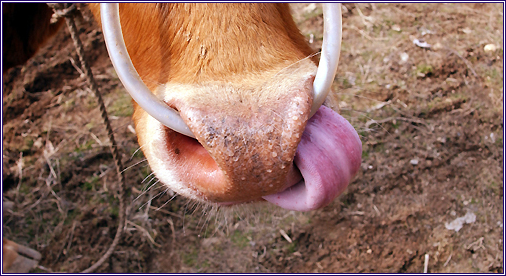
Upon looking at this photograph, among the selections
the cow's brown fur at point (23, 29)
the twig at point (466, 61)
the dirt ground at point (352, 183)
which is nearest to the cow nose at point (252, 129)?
the dirt ground at point (352, 183)

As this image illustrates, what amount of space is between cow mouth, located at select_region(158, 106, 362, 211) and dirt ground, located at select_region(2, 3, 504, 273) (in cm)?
94

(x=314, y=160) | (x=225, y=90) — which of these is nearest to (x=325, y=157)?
(x=314, y=160)

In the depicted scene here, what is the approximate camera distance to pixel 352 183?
2.91 metres

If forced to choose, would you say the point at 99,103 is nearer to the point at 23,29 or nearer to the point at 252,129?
the point at 23,29

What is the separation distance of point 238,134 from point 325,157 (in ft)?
0.92

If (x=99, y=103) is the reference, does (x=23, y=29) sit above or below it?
above

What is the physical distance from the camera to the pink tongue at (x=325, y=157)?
1.20m

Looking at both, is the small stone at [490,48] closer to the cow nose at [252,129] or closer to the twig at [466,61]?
the twig at [466,61]

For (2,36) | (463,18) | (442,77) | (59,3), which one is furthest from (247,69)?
(463,18)

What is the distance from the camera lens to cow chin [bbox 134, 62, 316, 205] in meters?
1.10

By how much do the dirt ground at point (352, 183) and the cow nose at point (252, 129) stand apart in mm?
1105

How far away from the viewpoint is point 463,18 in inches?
147

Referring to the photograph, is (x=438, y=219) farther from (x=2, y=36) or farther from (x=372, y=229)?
(x=2, y=36)

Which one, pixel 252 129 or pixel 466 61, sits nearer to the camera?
pixel 252 129
